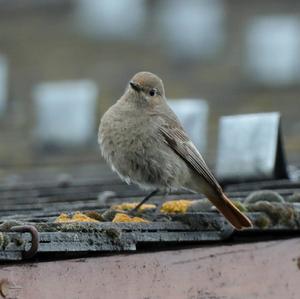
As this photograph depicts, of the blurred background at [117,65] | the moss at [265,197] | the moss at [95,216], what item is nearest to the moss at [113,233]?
the moss at [95,216]

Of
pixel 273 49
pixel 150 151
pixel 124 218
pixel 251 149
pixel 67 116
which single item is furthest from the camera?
pixel 273 49

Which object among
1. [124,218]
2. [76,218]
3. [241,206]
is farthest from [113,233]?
[241,206]

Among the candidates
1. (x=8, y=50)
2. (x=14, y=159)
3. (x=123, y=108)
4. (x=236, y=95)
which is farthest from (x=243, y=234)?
(x=8, y=50)

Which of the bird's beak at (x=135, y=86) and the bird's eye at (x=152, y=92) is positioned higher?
the bird's beak at (x=135, y=86)

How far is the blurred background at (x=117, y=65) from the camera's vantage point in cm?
1201

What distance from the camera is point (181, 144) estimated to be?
6.15 meters

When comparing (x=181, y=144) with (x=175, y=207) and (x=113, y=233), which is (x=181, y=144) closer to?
(x=175, y=207)

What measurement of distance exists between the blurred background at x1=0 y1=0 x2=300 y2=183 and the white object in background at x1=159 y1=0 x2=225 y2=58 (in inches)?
0.8

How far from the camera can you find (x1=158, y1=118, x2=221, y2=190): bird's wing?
602 cm

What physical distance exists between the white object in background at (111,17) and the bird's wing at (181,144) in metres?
11.7

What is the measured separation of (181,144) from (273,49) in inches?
452

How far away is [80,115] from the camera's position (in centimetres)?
1220

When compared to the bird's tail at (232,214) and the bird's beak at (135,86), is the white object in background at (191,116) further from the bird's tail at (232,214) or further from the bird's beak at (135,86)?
the bird's tail at (232,214)

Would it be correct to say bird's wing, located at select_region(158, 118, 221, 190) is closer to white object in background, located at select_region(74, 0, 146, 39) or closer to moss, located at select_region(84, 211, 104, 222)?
moss, located at select_region(84, 211, 104, 222)
